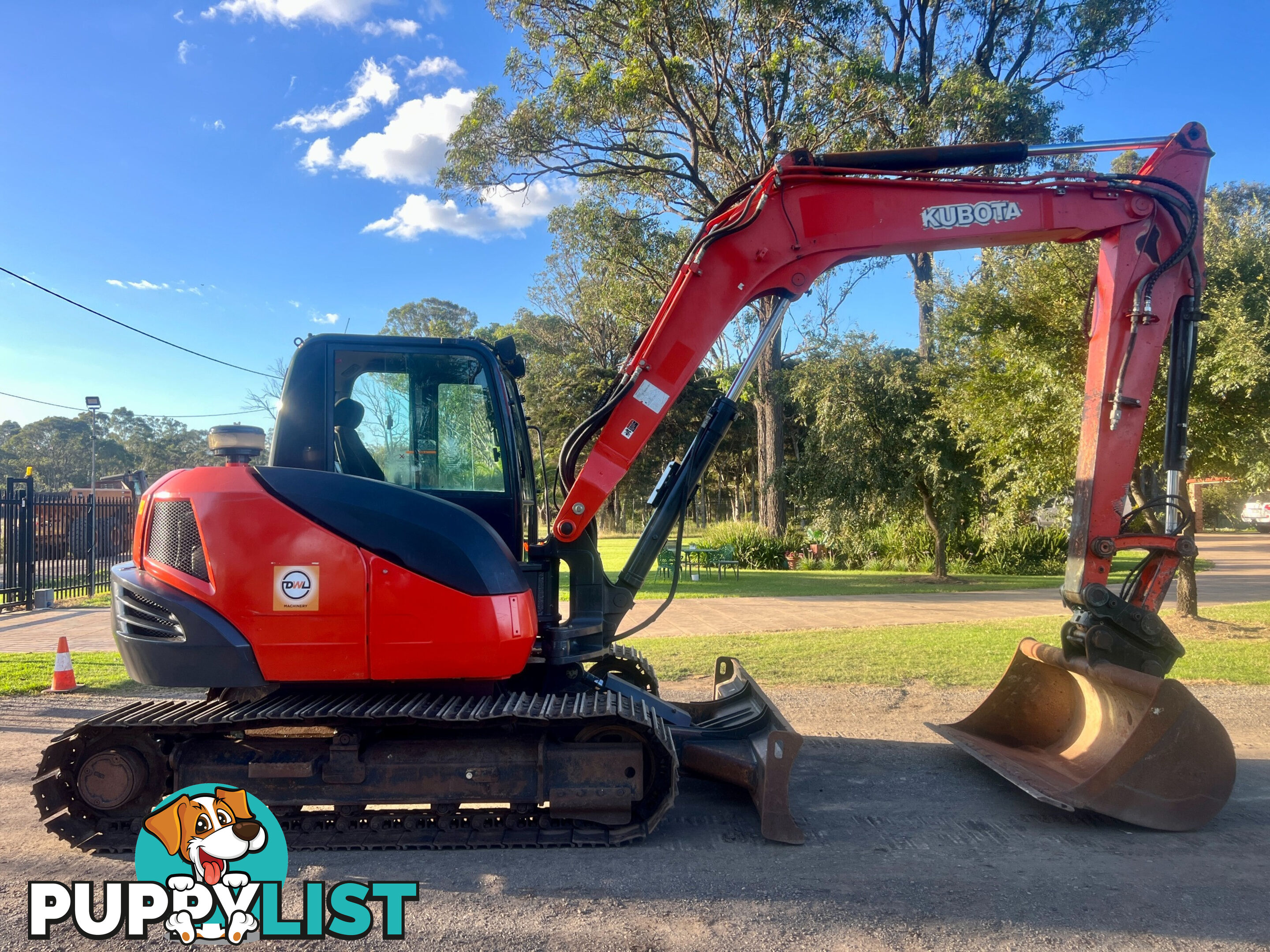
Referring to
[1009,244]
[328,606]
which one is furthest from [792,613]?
[328,606]

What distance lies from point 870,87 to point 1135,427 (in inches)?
622

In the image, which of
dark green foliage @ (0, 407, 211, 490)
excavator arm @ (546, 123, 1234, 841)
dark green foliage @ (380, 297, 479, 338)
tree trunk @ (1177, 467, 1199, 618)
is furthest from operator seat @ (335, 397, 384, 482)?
dark green foliage @ (0, 407, 211, 490)

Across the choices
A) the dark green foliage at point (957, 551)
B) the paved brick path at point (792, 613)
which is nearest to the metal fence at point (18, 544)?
the paved brick path at point (792, 613)

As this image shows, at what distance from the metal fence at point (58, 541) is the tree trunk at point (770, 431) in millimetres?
16301

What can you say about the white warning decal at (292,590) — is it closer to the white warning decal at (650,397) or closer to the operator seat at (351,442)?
the operator seat at (351,442)

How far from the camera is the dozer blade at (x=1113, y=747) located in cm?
450

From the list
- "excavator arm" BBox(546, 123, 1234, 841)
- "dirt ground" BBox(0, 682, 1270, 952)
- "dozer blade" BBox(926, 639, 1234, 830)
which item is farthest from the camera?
"excavator arm" BBox(546, 123, 1234, 841)

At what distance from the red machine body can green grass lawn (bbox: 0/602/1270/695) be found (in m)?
4.91

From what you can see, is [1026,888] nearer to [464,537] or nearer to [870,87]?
[464,537]

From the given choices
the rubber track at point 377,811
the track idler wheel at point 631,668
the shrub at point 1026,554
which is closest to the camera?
the rubber track at point 377,811

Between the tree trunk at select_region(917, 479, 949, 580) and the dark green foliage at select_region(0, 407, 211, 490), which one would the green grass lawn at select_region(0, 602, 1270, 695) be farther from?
the dark green foliage at select_region(0, 407, 211, 490)

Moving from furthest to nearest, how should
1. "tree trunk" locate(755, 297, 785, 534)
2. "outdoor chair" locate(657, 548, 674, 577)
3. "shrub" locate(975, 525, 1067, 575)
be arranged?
"tree trunk" locate(755, 297, 785, 534)
"shrub" locate(975, 525, 1067, 575)
"outdoor chair" locate(657, 548, 674, 577)

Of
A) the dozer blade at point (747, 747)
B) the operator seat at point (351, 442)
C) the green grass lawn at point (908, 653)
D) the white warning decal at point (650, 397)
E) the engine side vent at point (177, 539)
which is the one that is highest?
the white warning decal at point (650, 397)

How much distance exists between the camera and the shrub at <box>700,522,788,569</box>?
23.9 meters
